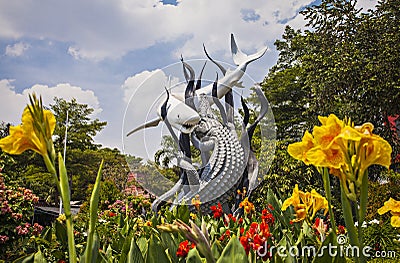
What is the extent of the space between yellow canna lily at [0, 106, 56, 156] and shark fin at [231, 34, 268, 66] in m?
5.44

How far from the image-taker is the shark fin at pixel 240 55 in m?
6.00

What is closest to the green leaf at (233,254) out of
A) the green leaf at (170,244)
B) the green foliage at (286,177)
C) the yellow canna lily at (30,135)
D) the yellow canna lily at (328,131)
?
the yellow canna lily at (328,131)

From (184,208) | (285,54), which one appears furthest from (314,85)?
(184,208)

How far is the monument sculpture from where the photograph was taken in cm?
528

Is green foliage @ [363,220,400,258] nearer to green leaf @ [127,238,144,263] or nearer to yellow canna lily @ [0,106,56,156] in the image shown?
green leaf @ [127,238,144,263]

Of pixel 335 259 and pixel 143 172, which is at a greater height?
pixel 143 172

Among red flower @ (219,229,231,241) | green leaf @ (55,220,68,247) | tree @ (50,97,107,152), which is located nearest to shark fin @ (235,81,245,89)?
red flower @ (219,229,231,241)

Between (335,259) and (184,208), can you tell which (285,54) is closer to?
(184,208)

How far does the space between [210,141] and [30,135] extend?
4.88m

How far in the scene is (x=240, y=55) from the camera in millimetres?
6062

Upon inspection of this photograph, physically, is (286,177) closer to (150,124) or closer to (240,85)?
(240,85)

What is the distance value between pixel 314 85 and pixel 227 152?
4246 mm

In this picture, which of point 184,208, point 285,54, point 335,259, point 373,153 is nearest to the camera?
point 373,153

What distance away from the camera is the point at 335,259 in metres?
0.82
